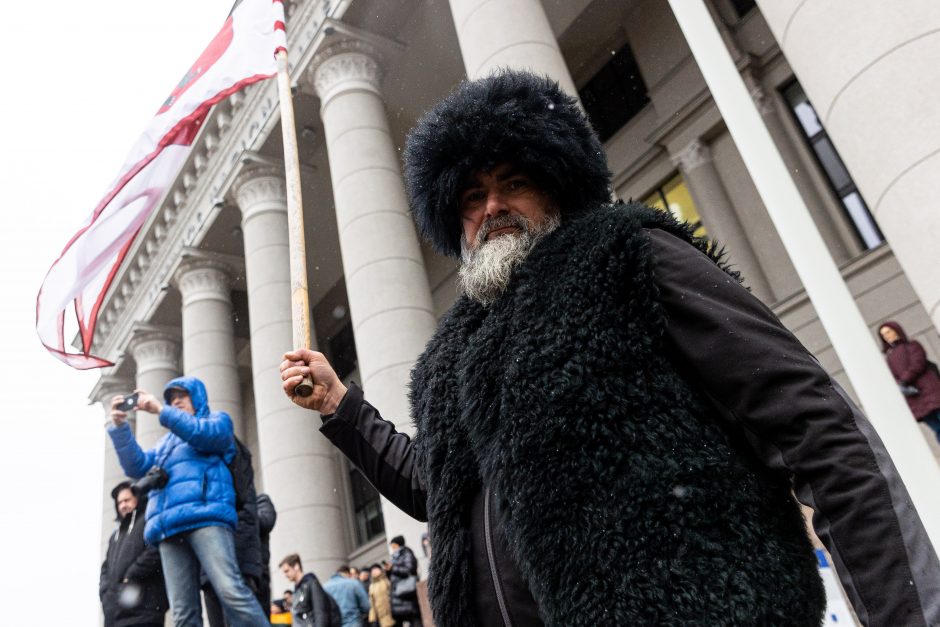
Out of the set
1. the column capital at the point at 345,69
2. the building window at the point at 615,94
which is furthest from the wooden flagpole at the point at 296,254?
the building window at the point at 615,94

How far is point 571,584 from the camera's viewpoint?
1.71m

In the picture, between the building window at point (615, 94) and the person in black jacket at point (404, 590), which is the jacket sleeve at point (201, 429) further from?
the building window at point (615, 94)

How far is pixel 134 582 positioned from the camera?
19.9 ft

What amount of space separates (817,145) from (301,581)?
10.7 metres

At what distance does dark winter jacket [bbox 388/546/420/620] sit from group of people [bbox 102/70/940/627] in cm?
800

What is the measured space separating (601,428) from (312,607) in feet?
28.6

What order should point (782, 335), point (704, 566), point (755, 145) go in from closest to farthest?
point (704, 566), point (782, 335), point (755, 145)

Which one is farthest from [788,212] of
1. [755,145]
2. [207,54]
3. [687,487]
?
[207,54]

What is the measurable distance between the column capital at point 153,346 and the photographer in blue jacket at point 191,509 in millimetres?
20202

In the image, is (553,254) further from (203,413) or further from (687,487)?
(203,413)

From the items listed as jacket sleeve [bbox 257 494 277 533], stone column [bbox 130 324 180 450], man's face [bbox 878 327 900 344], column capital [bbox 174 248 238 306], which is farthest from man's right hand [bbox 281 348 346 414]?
stone column [bbox 130 324 180 450]

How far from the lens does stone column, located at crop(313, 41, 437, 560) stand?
12586mm

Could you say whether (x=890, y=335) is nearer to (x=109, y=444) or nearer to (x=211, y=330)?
(x=211, y=330)

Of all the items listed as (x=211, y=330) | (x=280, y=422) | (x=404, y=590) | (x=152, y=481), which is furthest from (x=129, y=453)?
(x=211, y=330)
